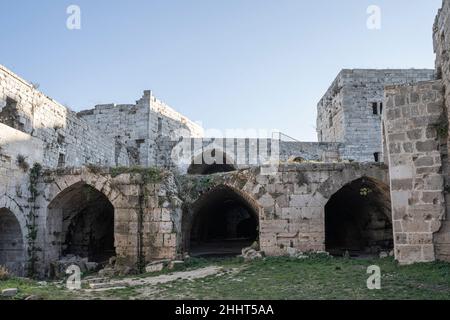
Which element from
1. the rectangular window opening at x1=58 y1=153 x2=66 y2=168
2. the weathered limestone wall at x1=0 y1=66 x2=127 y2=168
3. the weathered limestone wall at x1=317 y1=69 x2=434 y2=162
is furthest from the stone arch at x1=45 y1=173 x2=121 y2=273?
the weathered limestone wall at x1=317 y1=69 x2=434 y2=162

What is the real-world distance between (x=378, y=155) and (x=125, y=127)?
13185 millimetres

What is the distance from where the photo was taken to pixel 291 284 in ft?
27.7

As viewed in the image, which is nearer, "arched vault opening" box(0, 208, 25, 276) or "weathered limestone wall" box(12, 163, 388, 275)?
"arched vault opening" box(0, 208, 25, 276)

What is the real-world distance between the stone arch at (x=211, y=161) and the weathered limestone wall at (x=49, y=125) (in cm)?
517

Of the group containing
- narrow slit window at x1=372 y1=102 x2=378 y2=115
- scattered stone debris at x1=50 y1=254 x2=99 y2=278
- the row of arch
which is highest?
narrow slit window at x1=372 y1=102 x2=378 y2=115

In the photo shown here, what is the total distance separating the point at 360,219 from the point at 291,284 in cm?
841

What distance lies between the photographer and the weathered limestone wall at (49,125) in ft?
41.8

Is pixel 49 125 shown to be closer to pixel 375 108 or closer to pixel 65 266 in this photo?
pixel 65 266

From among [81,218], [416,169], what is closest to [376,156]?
[416,169]

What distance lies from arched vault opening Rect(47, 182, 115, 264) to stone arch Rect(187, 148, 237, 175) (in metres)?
6.66

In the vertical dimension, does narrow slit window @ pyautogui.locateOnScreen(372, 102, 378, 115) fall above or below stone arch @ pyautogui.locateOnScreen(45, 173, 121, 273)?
above

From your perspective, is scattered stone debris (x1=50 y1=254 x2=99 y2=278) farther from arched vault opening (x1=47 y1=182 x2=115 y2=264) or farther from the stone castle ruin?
arched vault opening (x1=47 y1=182 x2=115 y2=264)

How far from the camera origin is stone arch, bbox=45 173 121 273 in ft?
42.0
